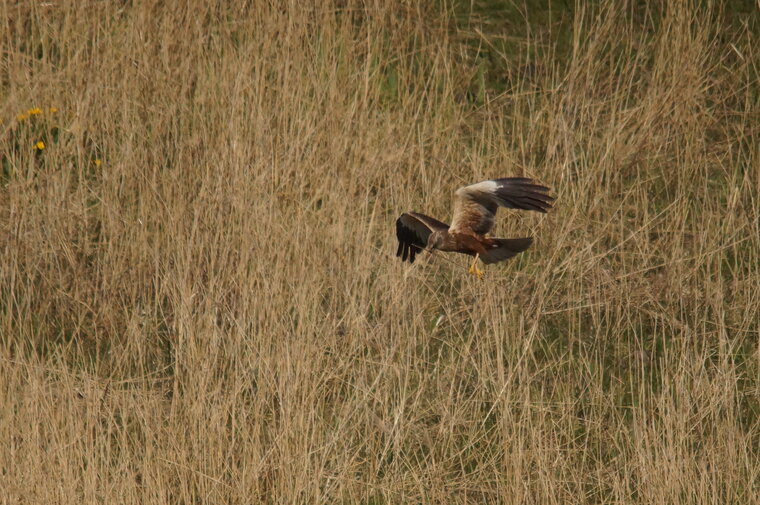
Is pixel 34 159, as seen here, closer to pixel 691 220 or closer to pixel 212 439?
pixel 212 439

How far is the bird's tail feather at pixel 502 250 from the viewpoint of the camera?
3493 millimetres

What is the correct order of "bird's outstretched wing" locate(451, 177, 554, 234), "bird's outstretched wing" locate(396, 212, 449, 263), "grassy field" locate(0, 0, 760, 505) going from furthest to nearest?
"bird's outstretched wing" locate(396, 212, 449, 263) < "bird's outstretched wing" locate(451, 177, 554, 234) < "grassy field" locate(0, 0, 760, 505)

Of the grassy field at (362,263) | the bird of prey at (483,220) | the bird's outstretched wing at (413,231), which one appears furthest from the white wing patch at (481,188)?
the grassy field at (362,263)

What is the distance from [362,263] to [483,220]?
0.45 metres

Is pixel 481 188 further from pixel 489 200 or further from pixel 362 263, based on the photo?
pixel 362 263

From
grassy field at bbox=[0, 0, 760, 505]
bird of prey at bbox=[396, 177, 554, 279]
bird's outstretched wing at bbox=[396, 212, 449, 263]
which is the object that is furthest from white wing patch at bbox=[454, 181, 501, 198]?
grassy field at bbox=[0, 0, 760, 505]

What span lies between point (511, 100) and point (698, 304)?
170 cm

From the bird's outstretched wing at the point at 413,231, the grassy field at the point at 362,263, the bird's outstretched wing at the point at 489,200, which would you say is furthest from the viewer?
the bird's outstretched wing at the point at 413,231

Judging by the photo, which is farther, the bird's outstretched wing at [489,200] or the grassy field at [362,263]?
the bird's outstretched wing at [489,200]

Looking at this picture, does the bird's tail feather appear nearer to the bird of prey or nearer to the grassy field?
the bird of prey

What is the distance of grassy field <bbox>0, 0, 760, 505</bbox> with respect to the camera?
3.13 meters

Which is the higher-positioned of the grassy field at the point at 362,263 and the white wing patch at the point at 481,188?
the white wing patch at the point at 481,188

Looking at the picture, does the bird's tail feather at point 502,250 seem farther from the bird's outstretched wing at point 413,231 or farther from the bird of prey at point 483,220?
the bird's outstretched wing at point 413,231

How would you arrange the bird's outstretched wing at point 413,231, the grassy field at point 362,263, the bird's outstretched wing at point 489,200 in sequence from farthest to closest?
the bird's outstretched wing at point 413,231, the bird's outstretched wing at point 489,200, the grassy field at point 362,263
